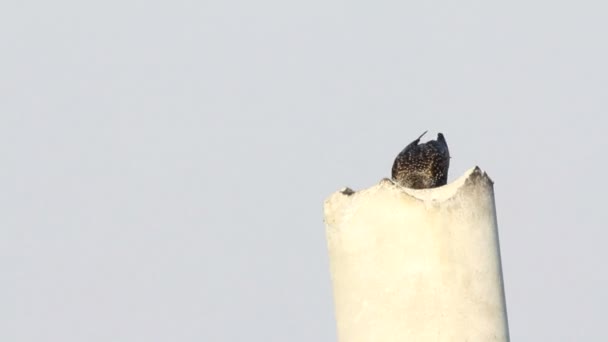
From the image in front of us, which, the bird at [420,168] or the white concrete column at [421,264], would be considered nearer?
the white concrete column at [421,264]

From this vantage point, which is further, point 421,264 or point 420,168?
point 420,168

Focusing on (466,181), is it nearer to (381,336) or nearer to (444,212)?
(444,212)

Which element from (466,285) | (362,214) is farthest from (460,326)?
(362,214)

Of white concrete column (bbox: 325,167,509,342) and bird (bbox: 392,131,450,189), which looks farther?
bird (bbox: 392,131,450,189)

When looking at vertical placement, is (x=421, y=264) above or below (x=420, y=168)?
below

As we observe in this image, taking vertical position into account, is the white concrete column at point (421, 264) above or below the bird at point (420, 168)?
below

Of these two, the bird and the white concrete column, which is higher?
the bird
